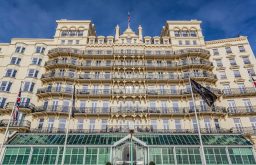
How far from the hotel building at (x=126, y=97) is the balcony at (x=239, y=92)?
0.55 ft

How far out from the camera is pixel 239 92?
37406mm

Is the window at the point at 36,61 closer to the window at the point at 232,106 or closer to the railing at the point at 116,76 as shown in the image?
the railing at the point at 116,76

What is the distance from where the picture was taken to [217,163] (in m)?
27.7

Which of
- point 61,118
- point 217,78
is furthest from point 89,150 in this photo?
point 217,78

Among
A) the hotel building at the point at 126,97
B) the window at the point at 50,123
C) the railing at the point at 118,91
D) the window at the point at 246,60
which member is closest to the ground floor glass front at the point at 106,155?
the hotel building at the point at 126,97

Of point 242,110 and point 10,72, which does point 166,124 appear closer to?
point 242,110

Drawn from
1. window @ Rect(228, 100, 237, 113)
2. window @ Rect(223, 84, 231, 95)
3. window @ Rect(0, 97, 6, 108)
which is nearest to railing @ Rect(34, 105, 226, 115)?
window @ Rect(228, 100, 237, 113)

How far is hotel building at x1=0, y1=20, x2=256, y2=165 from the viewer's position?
28.7 metres

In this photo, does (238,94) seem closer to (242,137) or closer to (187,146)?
(242,137)

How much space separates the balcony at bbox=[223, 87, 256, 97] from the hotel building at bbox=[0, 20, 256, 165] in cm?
17

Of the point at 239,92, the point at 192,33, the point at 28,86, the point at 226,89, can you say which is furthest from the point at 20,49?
the point at 239,92

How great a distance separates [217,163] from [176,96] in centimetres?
1303

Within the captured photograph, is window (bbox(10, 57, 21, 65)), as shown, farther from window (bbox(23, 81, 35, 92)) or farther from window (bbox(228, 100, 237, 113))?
window (bbox(228, 100, 237, 113))

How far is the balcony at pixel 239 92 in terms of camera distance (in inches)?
1443
